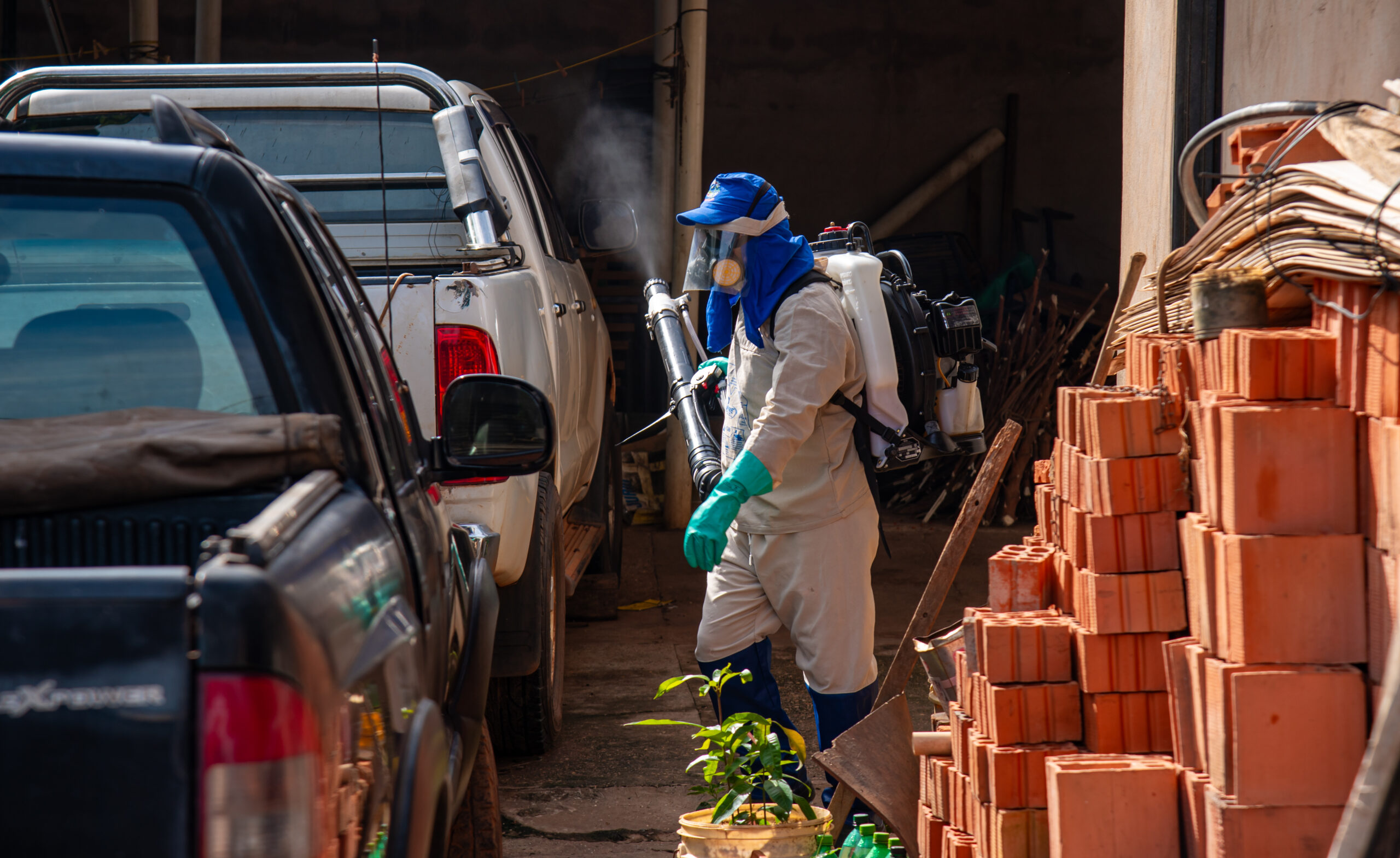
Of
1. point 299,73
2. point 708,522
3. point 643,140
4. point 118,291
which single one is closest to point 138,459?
point 118,291

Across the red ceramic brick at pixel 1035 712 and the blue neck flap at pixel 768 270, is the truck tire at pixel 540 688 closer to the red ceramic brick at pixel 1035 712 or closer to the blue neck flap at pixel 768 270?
the blue neck flap at pixel 768 270

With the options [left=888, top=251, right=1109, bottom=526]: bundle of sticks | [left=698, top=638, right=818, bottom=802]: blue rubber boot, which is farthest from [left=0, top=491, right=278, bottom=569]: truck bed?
[left=888, top=251, right=1109, bottom=526]: bundle of sticks

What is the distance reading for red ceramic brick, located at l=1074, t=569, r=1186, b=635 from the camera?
259 cm

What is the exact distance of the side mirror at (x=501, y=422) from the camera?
251cm

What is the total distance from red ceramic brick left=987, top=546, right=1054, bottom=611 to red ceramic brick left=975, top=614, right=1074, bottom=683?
239mm

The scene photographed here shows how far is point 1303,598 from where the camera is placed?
222cm

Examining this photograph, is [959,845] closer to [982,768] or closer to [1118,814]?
[982,768]

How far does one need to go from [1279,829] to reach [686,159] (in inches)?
255

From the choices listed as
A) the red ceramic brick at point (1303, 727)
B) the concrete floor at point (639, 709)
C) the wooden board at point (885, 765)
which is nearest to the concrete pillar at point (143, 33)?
the concrete floor at point (639, 709)

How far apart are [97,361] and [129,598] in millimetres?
809

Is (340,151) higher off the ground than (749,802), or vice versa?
(340,151)

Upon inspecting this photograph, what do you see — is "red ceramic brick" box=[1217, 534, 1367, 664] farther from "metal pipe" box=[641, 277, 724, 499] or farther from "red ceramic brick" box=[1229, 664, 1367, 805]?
"metal pipe" box=[641, 277, 724, 499]

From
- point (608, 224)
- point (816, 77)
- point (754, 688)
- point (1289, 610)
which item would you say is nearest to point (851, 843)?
point (754, 688)

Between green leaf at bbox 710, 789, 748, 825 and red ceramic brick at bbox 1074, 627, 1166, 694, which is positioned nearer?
red ceramic brick at bbox 1074, 627, 1166, 694
